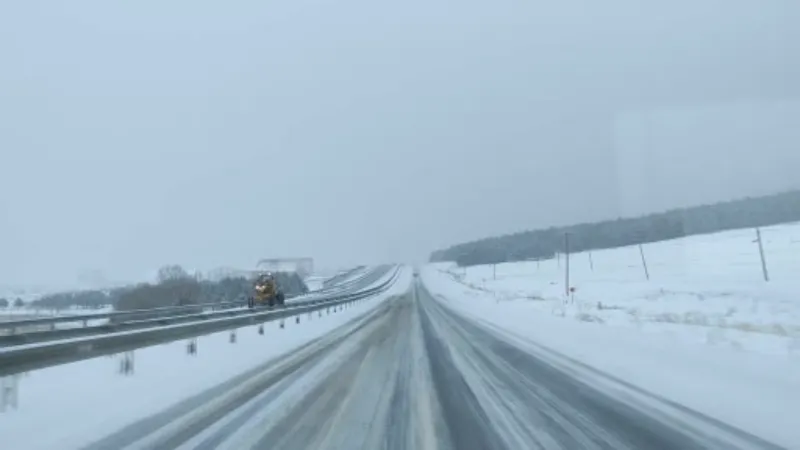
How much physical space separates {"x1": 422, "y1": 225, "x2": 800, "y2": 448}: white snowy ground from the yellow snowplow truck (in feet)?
40.4

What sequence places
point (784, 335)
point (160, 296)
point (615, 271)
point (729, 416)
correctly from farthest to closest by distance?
point (615, 271) < point (160, 296) < point (784, 335) < point (729, 416)

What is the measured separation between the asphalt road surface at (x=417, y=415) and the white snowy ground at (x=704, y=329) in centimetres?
128

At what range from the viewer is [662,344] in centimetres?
2372

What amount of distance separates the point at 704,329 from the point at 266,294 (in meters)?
33.4

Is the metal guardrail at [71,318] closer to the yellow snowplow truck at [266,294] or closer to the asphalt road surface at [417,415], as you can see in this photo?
the yellow snowplow truck at [266,294]

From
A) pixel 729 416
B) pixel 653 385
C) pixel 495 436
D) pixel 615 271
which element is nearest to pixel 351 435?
pixel 495 436

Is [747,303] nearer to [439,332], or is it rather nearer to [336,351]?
[439,332]

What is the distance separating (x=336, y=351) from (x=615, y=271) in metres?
66.0

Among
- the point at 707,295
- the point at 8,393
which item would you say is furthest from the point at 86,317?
the point at 707,295

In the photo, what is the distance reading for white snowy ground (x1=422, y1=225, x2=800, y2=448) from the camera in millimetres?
14219

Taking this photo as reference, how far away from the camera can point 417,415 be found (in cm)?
1249

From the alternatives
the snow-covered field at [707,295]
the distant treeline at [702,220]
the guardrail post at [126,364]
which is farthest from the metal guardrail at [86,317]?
the distant treeline at [702,220]

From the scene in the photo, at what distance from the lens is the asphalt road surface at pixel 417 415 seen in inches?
407

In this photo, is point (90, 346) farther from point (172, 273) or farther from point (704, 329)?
point (172, 273)
